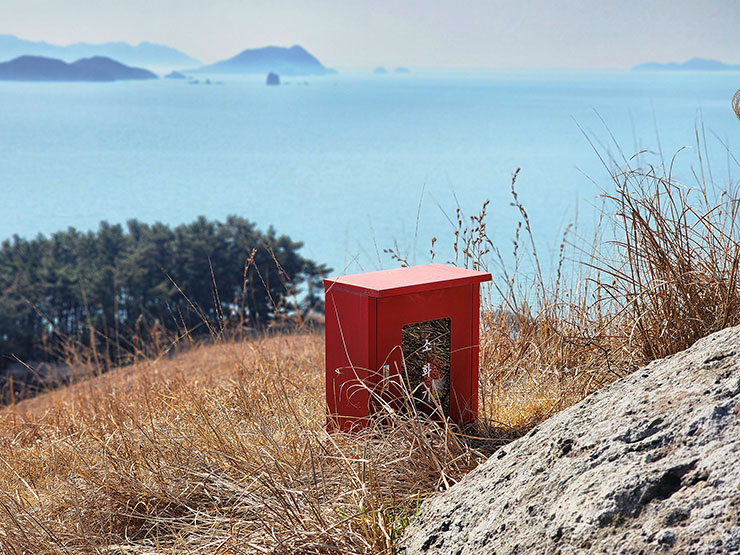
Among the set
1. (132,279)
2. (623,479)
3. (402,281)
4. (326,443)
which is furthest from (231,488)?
(132,279)

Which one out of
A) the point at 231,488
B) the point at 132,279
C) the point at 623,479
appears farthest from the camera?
the point at 132,279

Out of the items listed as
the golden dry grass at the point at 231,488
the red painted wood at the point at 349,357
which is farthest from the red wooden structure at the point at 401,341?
the golden dry grass at the point at 231,488

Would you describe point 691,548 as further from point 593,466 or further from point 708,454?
point 593,466

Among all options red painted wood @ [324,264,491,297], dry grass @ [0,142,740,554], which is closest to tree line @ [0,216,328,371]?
dry grass @ [0,142,740,554]

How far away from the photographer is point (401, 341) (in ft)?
8.84

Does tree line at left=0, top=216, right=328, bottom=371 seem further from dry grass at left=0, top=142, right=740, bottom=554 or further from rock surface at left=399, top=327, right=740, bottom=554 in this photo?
rock surface at left=399, top=327, right=740, bottom=554

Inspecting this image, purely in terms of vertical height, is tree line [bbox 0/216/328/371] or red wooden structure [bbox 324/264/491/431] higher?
red wooden structure [bbox 324/264/491/431]

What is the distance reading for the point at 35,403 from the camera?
10039mm

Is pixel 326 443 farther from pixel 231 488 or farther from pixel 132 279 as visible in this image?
pixel 132 279

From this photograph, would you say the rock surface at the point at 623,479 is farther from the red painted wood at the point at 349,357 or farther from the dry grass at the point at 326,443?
the red painted wood at the point at 349,357

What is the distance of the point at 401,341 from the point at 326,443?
1.53ft

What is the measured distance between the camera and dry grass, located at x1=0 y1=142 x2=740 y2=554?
2195 millimetres

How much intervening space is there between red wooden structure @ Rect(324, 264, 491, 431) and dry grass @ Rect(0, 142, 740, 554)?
0.11m

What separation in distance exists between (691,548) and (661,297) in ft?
5.30
